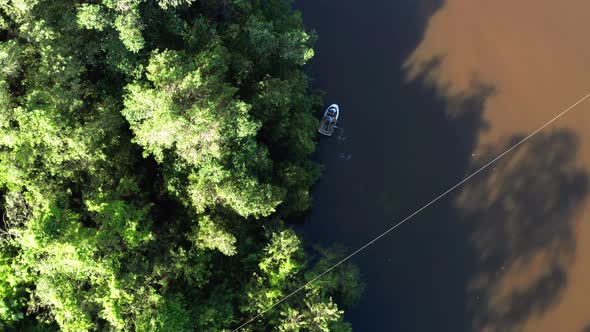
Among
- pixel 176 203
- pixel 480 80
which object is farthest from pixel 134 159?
pixel 480 80

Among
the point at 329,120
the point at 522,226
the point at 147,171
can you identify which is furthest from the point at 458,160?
the point at 147,171

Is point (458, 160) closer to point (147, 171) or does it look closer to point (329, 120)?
point (329, 120)

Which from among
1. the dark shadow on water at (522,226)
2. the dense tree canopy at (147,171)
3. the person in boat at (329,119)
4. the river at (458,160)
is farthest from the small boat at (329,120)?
the dark shadow on water at (522,226)

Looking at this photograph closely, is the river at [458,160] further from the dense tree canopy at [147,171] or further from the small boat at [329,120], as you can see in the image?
the dense tree canopy at [147,171]

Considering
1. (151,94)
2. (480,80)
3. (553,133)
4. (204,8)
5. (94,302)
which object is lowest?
(94,302)

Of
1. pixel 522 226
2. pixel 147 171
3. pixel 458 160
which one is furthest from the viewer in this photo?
pixel 458 160

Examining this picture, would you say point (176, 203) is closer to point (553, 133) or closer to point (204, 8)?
point (204, 8)
